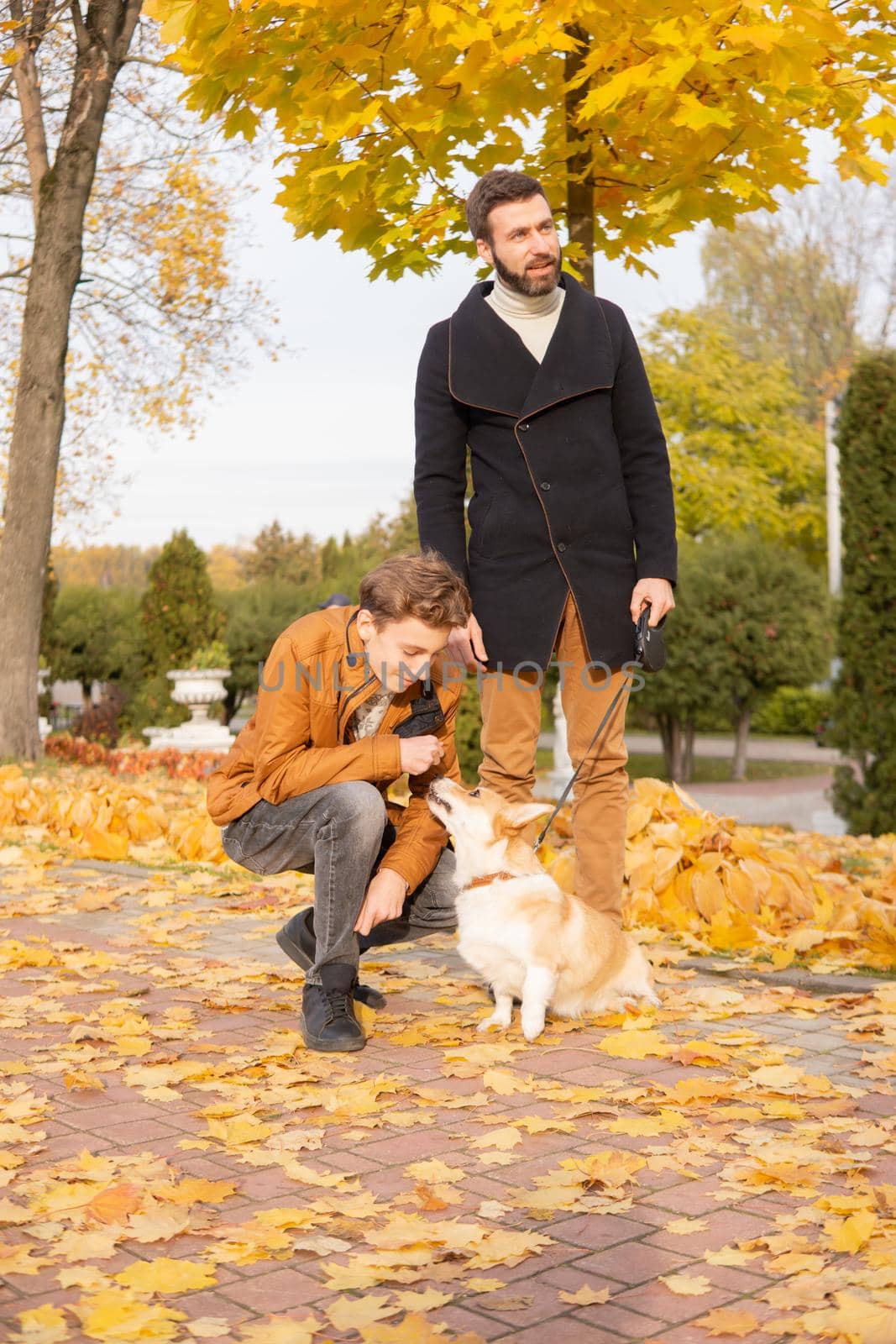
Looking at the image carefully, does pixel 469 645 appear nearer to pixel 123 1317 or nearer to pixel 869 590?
pixel 123 1317

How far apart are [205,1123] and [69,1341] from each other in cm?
111

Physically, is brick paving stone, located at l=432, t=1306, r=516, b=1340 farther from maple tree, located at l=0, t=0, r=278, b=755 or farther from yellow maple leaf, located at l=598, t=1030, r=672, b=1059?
maple tree, located at l=0, t=0, r=278, b=755

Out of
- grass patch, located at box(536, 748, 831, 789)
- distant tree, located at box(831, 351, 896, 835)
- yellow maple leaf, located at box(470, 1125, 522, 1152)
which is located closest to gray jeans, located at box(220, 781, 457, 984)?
yellow maple leaf, located at box(470, 1125, 522, 1152)

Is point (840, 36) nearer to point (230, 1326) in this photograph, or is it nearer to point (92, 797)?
point (230, 1326)

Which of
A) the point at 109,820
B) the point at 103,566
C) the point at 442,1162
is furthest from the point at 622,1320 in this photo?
the point at 103,566

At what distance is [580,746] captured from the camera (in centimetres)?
440

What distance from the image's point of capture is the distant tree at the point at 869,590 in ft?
29.9

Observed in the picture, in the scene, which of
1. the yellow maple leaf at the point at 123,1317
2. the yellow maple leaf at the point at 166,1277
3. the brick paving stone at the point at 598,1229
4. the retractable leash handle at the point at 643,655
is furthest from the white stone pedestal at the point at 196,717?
the yellow maple leaf at the point at 123,1317

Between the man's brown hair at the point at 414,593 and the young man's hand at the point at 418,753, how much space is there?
35 cm

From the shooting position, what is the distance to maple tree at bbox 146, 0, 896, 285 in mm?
5270

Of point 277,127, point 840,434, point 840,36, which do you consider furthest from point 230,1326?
point 840,434

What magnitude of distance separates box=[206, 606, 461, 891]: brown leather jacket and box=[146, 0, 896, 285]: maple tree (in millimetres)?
2713

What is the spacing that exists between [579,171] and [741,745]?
583 inches

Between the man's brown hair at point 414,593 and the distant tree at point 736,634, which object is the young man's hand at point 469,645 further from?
the distant tree at point 736,634
